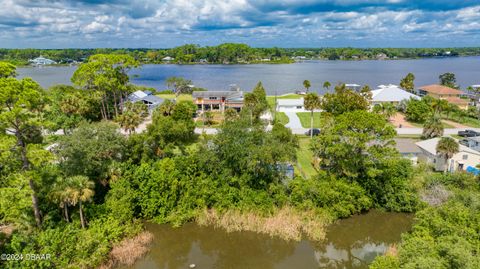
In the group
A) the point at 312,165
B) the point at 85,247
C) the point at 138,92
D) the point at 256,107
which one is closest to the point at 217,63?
the point at 138,92

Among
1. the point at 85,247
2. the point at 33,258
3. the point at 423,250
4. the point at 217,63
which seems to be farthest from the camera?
the point at 217,63

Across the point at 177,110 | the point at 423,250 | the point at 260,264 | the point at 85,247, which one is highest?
the point at 177,110

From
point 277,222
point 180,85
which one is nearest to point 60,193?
point 277,222

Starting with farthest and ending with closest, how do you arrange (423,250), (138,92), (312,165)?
(138,92)
(312,165)
(423,250)

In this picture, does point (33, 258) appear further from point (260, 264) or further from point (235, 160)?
point (235, 160)

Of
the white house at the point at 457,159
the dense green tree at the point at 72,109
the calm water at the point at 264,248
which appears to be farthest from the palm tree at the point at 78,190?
the white house at the point at 457,159

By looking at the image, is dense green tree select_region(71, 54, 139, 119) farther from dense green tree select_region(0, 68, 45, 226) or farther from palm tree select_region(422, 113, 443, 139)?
palm tree select_region(422, 113, 443, 139)
